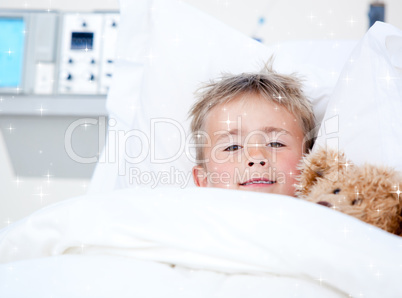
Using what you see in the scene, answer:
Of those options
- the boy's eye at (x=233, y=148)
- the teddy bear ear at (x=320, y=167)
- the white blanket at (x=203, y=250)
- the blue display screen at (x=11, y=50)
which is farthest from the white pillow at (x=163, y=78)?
the blue display screen at (x=11, y=50)

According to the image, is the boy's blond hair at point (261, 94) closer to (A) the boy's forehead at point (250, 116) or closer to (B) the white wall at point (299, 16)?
(A) the boy's forehead at point (250, 116)

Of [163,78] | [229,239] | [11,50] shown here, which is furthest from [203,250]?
[11,50]

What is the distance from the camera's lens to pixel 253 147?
952 millimetres

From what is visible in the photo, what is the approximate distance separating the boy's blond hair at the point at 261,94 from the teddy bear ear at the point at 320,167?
0.89 ft

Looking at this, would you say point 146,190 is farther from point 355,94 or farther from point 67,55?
point 67,55

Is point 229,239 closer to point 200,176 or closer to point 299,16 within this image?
point 200,176

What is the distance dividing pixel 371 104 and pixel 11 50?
1405mm

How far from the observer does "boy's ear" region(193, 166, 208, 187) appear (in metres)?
1.08

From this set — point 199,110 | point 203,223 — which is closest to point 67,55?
point 199,110

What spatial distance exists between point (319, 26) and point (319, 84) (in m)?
0.57

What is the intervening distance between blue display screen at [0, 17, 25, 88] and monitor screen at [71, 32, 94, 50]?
0.68 feet

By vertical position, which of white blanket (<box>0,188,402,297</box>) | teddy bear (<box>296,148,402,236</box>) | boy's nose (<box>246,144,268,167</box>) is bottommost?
white blanket (<box>0,188,402,297</box>)

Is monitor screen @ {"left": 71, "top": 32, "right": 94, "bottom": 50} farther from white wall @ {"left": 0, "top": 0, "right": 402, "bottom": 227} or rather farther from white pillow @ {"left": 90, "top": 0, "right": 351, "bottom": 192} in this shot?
white pillow @ {"left": 90, "top": 0, "right": 351, "bottom": 192}

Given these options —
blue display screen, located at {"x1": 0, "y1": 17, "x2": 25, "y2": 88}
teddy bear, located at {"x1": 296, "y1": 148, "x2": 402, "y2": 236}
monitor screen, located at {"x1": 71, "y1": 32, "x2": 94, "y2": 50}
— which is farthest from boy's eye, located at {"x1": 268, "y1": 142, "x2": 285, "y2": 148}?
blue display screen, located at {"x1": 0, "y1": 17, "x2": 25, "y2": 88}
